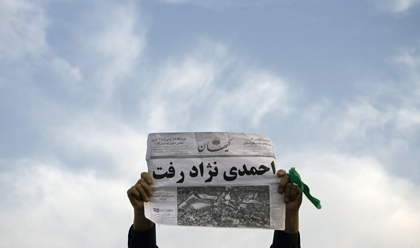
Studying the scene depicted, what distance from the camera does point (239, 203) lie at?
119 inches

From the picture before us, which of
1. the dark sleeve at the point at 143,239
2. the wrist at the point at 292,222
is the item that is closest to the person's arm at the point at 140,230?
the dark sleeve at the point at 143,239

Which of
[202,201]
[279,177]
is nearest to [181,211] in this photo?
[202,201]

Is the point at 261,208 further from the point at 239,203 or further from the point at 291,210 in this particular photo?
the point at 291,210

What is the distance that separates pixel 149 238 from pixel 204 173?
1018mm

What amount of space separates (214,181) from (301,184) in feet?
2.61

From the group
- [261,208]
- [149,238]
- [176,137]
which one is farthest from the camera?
[149,238]

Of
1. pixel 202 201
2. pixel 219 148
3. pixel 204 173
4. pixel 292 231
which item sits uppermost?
pixel 219 148

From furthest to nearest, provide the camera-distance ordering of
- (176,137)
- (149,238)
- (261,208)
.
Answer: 1. (149,238)
2. (176,137)
3. (261,208)

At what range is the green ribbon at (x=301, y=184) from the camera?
117 inches

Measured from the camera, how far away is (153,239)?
138 inches

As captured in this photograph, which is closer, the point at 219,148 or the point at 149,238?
the point at 219,148

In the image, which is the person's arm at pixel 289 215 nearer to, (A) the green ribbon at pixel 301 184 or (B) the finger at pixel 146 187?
(A) the green ribbon at pixel 301 184

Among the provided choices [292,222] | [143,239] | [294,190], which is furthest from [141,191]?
[292,222]

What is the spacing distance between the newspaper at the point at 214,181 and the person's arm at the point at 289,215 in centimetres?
7
